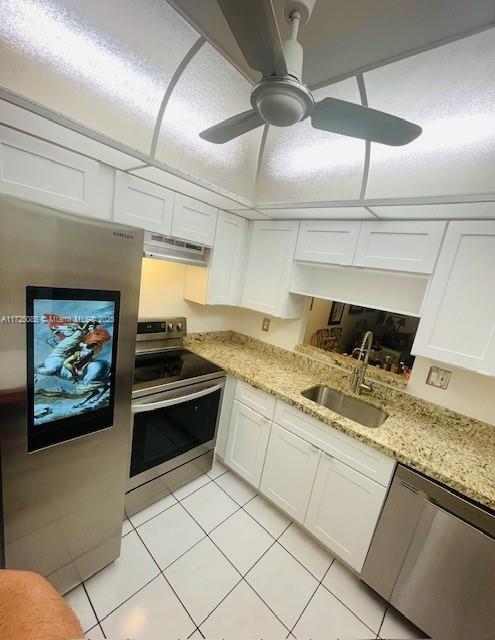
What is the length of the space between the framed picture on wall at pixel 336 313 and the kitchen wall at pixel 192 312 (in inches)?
21.1

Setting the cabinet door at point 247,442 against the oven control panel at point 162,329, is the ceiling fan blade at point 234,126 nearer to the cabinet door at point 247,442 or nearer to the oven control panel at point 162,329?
the oven control panel at point 162,329

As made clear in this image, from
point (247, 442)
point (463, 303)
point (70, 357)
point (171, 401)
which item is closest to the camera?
point (70, 357)

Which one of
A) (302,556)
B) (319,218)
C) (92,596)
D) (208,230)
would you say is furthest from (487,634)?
(208,230)

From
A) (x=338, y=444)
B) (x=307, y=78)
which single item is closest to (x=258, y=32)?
(x=307, y=78)

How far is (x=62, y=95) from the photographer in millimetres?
1020

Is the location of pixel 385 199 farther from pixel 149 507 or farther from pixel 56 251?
pixel 149 507

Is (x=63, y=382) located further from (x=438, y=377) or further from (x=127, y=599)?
(x=438, y=377)

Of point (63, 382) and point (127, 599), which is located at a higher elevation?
point (63, 382)

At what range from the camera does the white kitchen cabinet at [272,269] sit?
84.0 inches

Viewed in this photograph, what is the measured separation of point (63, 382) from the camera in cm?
105

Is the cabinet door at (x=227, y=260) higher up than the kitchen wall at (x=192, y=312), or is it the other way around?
the cabinet door at (x=227, y=260)

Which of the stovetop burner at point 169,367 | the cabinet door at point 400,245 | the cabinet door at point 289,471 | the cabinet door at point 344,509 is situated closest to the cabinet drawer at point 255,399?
the cabinet door at point 289,471

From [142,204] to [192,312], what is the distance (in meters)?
1.12

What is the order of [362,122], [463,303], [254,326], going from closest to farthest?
[362,122] < [463,303] < [254,326]
